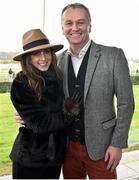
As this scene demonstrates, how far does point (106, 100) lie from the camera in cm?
184

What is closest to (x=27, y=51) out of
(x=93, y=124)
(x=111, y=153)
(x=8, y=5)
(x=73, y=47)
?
(x=73, y=47)

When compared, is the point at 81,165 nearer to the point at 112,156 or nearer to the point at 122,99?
the point at 112,156

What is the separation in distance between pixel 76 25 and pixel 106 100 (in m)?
0.50

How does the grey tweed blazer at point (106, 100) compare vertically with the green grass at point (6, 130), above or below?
above

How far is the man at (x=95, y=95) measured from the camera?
1.80 meters

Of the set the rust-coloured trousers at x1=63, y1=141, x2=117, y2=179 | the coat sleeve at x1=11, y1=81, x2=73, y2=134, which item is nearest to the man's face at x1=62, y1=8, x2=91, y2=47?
the coat sleeve at x1=11, y1=81, x2=73, y2=134

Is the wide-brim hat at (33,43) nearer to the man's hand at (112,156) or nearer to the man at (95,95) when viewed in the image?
the man at (95,95)

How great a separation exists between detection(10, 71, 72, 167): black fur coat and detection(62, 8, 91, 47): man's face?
260 mm

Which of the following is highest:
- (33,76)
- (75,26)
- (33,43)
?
(75,26)

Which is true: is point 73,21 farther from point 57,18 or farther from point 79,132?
point 57,18

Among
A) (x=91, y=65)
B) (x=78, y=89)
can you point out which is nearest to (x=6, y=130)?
(x=78, y=89)

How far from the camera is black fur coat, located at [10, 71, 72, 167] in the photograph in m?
1.72

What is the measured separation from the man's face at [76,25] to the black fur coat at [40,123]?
0.85 feet

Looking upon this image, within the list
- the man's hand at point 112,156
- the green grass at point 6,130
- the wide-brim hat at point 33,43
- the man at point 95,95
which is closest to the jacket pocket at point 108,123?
the man at point 95,95
